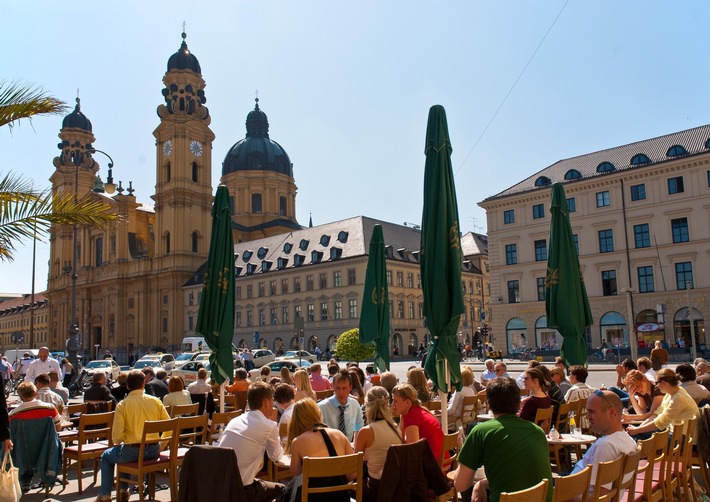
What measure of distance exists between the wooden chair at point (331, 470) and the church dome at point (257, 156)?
86.2 meters

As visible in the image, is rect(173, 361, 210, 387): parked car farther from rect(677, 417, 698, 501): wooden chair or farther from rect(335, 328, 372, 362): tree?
rect(677, 417, 698, 501): wooden chair

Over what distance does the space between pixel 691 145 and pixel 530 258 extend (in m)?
13.8

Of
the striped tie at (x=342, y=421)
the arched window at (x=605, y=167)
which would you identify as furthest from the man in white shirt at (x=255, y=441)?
the arched window at (x=605, y=167)

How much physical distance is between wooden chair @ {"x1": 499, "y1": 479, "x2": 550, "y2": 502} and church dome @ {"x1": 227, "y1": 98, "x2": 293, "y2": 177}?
87.6 metres

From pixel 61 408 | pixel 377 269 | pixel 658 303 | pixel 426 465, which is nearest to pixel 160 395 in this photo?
A: pixel 61 408

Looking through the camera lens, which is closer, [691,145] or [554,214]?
[554,214]

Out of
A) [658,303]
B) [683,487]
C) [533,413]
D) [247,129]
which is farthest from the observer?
[247,129]

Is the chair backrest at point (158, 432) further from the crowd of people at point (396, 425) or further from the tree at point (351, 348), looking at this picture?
the tree at point (351, 348)

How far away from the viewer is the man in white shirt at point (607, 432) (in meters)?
5.61

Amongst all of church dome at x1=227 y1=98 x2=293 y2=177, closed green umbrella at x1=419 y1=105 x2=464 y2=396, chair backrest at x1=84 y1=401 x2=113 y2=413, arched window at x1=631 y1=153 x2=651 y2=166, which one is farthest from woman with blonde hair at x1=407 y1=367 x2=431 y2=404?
church dome at x1=227 y1=98 x2=293 y2=177

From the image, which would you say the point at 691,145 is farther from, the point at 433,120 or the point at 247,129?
the point at 247,129

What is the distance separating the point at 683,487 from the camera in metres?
7.14

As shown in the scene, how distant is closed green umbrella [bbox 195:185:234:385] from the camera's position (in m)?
11.4

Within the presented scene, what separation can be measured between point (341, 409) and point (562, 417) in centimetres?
364
